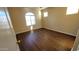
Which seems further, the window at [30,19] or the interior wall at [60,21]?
the window at [30,19]

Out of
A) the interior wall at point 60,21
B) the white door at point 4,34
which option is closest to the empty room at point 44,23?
the interior wall at point 60,21

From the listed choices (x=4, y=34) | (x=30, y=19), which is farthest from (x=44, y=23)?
(x=4, y=34)

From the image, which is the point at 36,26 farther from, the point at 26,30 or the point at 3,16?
the point at 3,16

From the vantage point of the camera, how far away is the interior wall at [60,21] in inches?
123

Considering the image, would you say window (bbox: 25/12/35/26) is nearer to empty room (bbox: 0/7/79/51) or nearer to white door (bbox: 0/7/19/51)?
empty room (bbox: 0/7/79/51)

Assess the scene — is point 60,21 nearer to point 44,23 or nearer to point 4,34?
point 44,23

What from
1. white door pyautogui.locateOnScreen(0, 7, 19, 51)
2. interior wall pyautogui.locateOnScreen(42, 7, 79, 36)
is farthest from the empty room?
white door pyautogui.locateOnScreen(0, 7, 19, 51)

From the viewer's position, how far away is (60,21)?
13.0ft

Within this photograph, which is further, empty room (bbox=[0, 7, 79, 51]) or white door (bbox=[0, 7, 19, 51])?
empty room (bbox=[0, 7, 79, 51])

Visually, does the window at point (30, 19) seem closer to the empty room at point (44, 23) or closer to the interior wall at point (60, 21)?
the empty room at point (44, 23)

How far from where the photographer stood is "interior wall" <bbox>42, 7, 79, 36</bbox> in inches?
123
